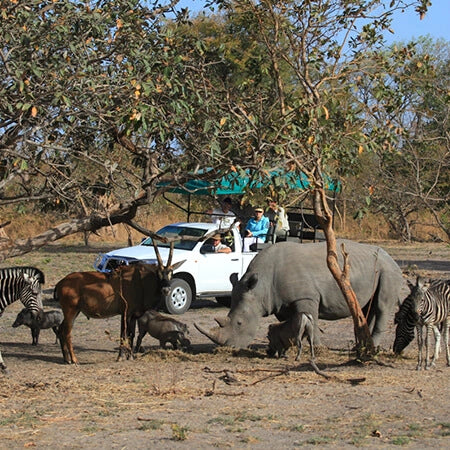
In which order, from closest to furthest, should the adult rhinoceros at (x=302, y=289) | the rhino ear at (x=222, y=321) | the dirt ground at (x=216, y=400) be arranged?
1. the dirt ground at (x=216, y=400)
2. the rhino ear at (x=222, y=321)
3. the adult rhinoceros at (x=302, y=289)

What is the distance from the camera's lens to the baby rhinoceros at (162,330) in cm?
1310

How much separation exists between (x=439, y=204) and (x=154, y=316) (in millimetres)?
18160

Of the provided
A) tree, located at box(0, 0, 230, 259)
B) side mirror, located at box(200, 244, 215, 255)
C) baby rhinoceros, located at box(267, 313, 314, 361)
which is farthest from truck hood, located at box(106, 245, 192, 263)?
tree, located at box(0, 0, 230, 259)

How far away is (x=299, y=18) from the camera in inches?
486

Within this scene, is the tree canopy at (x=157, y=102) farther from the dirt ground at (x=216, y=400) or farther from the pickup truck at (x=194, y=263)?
the pickup truck at (x=194, y=263)

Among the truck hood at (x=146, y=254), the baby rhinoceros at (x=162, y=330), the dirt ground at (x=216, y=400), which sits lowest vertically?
the dirt ground at (x=216, y=400)

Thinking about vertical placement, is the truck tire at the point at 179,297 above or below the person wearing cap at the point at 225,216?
below

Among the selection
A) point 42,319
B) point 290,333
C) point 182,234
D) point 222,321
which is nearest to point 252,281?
point 222,321

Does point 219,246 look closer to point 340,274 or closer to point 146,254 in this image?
point 146,254

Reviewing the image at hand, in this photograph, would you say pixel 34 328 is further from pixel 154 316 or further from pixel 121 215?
pixel 121 215

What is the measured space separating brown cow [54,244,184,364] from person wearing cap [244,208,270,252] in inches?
245

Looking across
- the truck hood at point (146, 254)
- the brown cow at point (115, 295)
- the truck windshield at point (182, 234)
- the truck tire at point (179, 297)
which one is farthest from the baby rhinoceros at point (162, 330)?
the truck windshield at point (182, 234)

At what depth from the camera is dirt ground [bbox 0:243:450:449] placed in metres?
7.99

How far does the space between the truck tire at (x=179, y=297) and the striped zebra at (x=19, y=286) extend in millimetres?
5175
